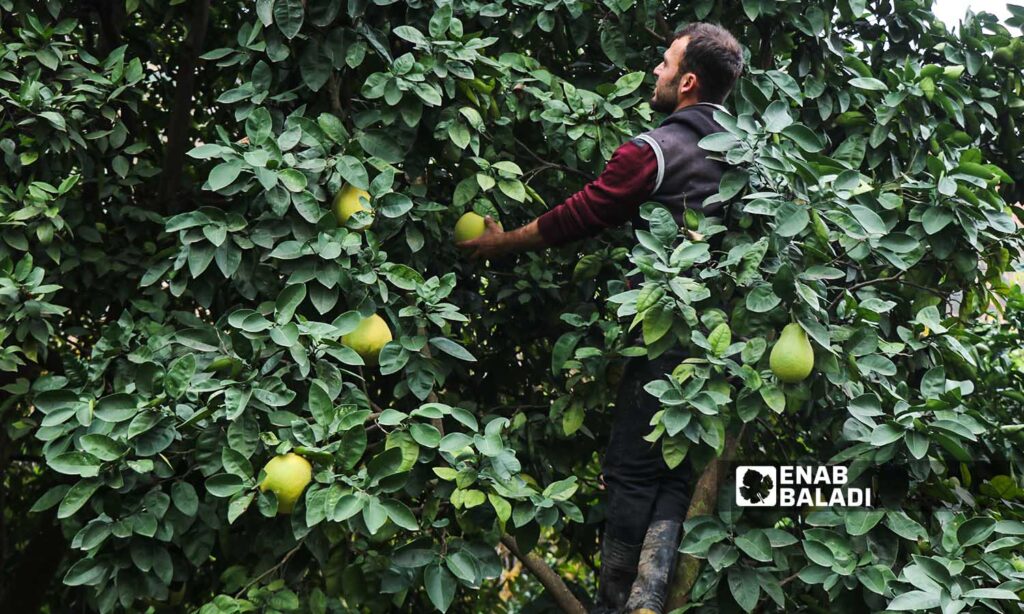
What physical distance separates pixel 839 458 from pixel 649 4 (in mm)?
1565

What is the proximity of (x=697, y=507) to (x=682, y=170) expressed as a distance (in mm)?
907

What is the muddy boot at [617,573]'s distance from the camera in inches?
122

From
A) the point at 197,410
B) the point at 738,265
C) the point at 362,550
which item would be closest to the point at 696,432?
the point at 738,265

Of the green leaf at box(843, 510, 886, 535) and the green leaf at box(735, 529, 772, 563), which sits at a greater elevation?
the green leaf at box(843, 510, 886, 535)

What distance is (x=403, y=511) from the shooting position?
8.36 feet

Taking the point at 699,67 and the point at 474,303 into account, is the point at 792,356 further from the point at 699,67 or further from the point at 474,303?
the point at 474,303

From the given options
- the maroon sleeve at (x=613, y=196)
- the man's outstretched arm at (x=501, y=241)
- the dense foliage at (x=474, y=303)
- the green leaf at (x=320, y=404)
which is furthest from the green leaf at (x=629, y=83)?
the green leaf at (x=320, y=404)

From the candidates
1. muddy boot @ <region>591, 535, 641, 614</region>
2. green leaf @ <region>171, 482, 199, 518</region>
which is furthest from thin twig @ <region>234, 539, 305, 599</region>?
muddy boot @ <region>591, 535, 641, 614</region>

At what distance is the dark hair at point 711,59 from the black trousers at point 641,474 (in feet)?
2.61

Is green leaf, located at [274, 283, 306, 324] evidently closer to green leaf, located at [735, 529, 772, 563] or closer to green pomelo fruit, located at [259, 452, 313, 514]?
green pomelo fruit, located at [259, 452, 313, 514]

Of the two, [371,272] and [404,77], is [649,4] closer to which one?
[404,77]

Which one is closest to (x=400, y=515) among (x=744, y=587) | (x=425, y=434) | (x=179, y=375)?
(x=425, y=434)

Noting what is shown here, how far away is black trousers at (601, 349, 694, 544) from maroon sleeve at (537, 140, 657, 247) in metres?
0.40

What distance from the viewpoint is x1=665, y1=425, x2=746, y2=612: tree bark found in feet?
9.94
